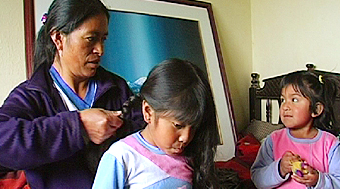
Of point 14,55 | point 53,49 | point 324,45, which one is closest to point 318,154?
point 53,49

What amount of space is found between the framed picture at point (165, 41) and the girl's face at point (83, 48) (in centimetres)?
74

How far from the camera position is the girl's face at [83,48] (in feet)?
2.84

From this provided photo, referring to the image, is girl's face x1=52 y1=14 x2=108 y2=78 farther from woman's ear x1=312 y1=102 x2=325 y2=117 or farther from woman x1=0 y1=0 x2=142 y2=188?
Result: woman's ear x1=312 y1=102 x2=325 y2=117

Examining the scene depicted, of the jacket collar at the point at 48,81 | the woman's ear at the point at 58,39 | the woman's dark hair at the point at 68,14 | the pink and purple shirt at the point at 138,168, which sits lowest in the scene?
the pink and purple shirt at the point at 138,168

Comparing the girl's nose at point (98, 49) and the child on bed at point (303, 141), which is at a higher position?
the girl's nose at point (98, 49)

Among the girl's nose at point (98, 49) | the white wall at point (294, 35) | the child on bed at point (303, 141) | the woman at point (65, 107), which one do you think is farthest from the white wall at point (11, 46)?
the white wall at point (294, 35)

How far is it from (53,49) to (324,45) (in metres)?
1.46

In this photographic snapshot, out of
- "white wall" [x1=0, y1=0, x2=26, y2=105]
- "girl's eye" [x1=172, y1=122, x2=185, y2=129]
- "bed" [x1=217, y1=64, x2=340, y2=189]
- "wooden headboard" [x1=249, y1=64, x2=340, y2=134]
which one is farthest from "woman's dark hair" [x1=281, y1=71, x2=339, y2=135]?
"white wall" [x1=0, y1=0, x2=26, y2=105]

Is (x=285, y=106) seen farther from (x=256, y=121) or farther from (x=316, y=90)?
(x=256, y=121)

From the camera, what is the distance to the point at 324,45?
193 cm

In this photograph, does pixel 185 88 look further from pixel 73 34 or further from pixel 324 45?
pixel 324 45

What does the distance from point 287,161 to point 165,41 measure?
1056 mm

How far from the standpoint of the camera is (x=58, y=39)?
0.89 meters

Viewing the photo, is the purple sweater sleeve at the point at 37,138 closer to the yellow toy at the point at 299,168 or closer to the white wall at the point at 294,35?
the yellow toy at the point at 299,168
